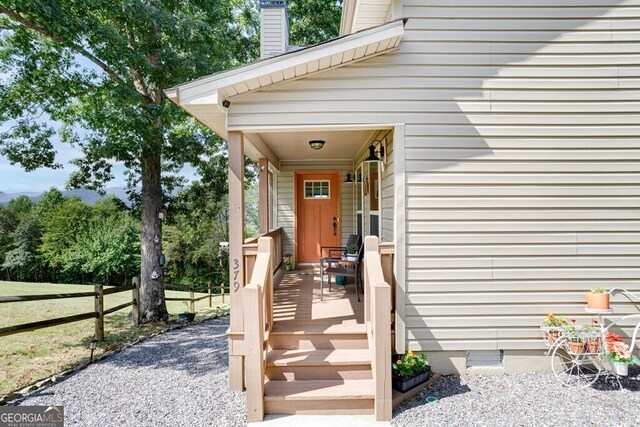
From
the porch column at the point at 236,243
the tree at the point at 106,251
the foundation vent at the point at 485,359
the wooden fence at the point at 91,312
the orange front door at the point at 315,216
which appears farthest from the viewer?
the tree at the point at 106,251

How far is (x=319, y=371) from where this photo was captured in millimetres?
3500

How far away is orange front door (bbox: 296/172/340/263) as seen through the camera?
8.13 metres

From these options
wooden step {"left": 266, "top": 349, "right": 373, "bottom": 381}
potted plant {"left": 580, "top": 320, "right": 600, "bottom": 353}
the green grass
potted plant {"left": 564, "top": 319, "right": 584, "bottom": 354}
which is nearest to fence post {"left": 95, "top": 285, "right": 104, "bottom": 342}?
the green grass

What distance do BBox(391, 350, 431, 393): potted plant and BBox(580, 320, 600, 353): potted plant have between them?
1605mm

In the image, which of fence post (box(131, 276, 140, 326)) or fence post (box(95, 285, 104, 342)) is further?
fence post (box(131, 276, 140, 326))

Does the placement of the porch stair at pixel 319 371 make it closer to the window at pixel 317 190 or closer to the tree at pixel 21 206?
the window at pixel 317 190

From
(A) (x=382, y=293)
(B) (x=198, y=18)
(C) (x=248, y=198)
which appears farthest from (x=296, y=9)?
(C) (x=248, y=198)

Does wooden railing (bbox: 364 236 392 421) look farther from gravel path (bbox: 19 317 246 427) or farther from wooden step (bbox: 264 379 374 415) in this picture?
gravel path (bbox: 19 317 246 427)

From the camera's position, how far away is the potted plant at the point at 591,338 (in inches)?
140

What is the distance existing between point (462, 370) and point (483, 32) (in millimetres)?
3659

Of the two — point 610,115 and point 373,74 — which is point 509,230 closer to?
point 610,115

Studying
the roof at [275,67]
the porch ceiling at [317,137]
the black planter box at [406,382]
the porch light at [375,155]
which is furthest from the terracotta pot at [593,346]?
the roof at [275,67]

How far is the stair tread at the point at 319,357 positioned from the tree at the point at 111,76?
17.8ft

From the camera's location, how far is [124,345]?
5.85 meters
